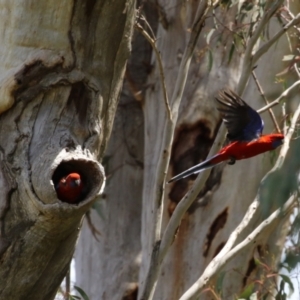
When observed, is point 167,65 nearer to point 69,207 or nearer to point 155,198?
point 155,198

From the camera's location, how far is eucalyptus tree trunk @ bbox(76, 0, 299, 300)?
3582 mm

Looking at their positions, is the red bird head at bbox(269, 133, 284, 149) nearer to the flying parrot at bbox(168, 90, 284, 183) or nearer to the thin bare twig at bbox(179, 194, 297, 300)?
the flying parrot at bbox(168, 90, 284, 183)

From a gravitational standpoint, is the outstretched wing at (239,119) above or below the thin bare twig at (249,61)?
below

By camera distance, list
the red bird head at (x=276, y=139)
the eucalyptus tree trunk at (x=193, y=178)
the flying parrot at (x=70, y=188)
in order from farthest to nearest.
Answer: the eucalyptus tree trunk at (x=193, y=178) → the red bird head at (x=276, y=139) → the flying parrot at (x=70, y=188)

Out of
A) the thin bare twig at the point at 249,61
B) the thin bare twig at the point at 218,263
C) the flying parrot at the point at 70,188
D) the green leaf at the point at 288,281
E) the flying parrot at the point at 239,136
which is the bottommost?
the green leaf at the point at 288,281

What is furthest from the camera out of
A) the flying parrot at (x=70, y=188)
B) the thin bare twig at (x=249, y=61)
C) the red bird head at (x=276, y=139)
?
the thin bare twig at (x=249, y=61)

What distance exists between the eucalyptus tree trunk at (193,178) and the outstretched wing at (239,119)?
0.86 metres

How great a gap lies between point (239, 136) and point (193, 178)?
1.49 m

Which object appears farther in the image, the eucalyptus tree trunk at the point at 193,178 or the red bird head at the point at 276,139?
the eucalyptus tree trunk at the point at 193,178

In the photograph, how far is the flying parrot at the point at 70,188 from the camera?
5.85ft

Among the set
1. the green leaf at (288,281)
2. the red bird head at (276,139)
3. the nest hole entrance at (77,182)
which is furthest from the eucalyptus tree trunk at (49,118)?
the green leaf at (288,281)

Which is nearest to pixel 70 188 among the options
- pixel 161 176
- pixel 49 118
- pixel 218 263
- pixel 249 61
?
pixel 49 118

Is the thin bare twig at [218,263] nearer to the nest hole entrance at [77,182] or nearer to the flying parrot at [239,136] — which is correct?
the flying parrot at [239,136]

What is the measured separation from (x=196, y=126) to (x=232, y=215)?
1.71 ft
